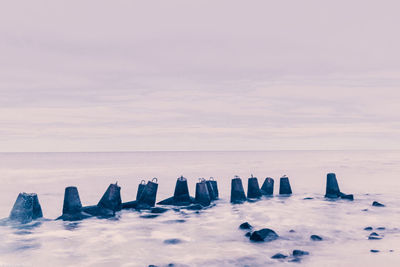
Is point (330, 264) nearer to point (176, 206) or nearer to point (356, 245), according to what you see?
point (356, 245)

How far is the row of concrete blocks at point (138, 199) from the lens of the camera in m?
14.6

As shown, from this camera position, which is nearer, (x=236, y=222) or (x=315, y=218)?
(x=236, y=222)

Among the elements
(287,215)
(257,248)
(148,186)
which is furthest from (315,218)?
(148,186)

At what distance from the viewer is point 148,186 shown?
698 inches

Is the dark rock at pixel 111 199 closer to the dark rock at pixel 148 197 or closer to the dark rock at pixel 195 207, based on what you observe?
the dark rock at pixel 148 197

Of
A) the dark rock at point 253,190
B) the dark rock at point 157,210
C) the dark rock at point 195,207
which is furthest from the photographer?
the dark rock at point 253,190

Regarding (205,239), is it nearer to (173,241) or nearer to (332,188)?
(173,241)

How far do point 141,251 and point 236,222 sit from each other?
509 centimetres

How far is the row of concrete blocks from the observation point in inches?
574

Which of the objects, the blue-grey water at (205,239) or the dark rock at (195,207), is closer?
the blue-grey water at (205,239)

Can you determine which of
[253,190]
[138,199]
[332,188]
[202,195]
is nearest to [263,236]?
[202,195]

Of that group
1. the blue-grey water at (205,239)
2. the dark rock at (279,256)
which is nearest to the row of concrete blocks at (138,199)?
the blue-grey water at (205,239)

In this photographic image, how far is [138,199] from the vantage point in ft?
61.6

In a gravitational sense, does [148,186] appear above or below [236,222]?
above
